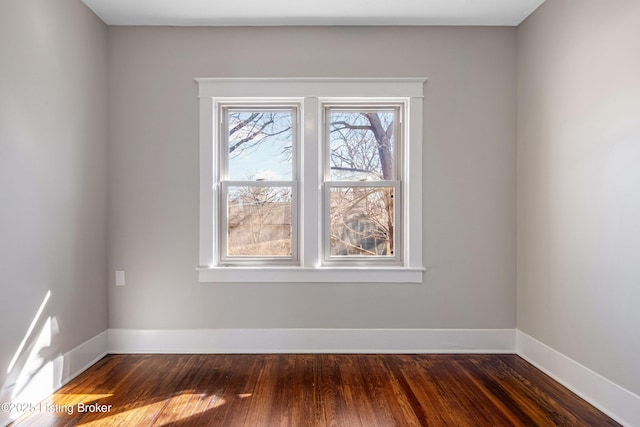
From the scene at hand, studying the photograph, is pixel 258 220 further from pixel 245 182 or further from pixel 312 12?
pixel 312 12

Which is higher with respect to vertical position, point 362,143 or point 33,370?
point 362,143

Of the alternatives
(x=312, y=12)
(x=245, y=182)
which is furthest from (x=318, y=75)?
(x=245, y=182)

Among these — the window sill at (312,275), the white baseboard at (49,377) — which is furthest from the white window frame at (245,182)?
the white baseboard at (49,377)

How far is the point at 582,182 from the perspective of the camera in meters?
2.42

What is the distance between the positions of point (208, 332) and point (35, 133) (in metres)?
1.86

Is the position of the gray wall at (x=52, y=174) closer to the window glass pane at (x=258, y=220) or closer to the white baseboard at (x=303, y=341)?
the white baseboard at (x=303, y=341)

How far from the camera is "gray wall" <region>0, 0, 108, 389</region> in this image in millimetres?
2100

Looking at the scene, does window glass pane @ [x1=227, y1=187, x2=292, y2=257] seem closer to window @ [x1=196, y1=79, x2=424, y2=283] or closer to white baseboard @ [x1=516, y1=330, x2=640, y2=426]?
window @ [x1=196, y1=79, x2=424, y2=283]

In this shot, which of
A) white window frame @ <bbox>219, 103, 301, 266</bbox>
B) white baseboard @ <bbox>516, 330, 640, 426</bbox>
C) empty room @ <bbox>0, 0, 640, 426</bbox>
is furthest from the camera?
white window frame @ <bbox>219, 103, 301, 266</bbox>

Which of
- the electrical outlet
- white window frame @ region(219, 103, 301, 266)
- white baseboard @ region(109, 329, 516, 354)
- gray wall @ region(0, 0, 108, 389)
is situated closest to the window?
white window frame @ region(219, 103, 301, 266)

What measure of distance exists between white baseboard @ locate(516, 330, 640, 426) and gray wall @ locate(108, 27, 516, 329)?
0.90 feet

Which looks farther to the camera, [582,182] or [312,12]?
[312,12]

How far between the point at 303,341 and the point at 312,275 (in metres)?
0.54

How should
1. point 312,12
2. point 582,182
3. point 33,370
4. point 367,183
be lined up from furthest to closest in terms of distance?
point 367,183, point 312,12, point 582,182, point 33,370
